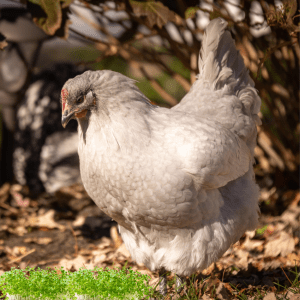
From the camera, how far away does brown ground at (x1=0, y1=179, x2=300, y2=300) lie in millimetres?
2961

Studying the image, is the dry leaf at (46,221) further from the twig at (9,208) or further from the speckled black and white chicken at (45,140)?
the speckled black and white chicken at (45,140)

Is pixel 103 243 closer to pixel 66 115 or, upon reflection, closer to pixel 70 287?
pixel 70 287

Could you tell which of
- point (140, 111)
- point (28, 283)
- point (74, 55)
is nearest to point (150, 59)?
point (140, 111)

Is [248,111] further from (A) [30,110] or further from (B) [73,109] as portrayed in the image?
(A) [30,110]

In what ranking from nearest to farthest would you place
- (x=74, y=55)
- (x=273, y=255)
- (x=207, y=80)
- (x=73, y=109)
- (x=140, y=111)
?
(x=73, y=109)
(x=140, y=111)
(x=207, y=80)
(x=273, y=255)
(x=74, y=55)

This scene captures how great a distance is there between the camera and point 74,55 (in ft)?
26.5

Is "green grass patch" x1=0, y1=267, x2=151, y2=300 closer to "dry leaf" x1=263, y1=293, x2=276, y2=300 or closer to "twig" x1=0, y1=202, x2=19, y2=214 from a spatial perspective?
"dry leaf" x1=263, y1=293, x2=276, y2=300

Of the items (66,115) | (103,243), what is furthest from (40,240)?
(66,115)

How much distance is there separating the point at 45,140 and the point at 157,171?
318 centimetres

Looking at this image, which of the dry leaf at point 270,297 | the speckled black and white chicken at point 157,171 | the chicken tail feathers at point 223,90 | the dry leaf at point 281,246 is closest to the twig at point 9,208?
the speckled black and white chicken at point 157,171

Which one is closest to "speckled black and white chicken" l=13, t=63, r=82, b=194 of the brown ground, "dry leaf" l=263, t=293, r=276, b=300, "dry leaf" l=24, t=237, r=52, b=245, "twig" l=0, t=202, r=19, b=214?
the brown ground

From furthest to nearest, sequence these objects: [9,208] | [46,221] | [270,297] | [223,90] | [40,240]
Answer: [9,208] → [46,221] → [40,240] → [223,90] → [270,297]

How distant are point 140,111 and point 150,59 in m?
2.54

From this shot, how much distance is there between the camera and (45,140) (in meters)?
4.96
